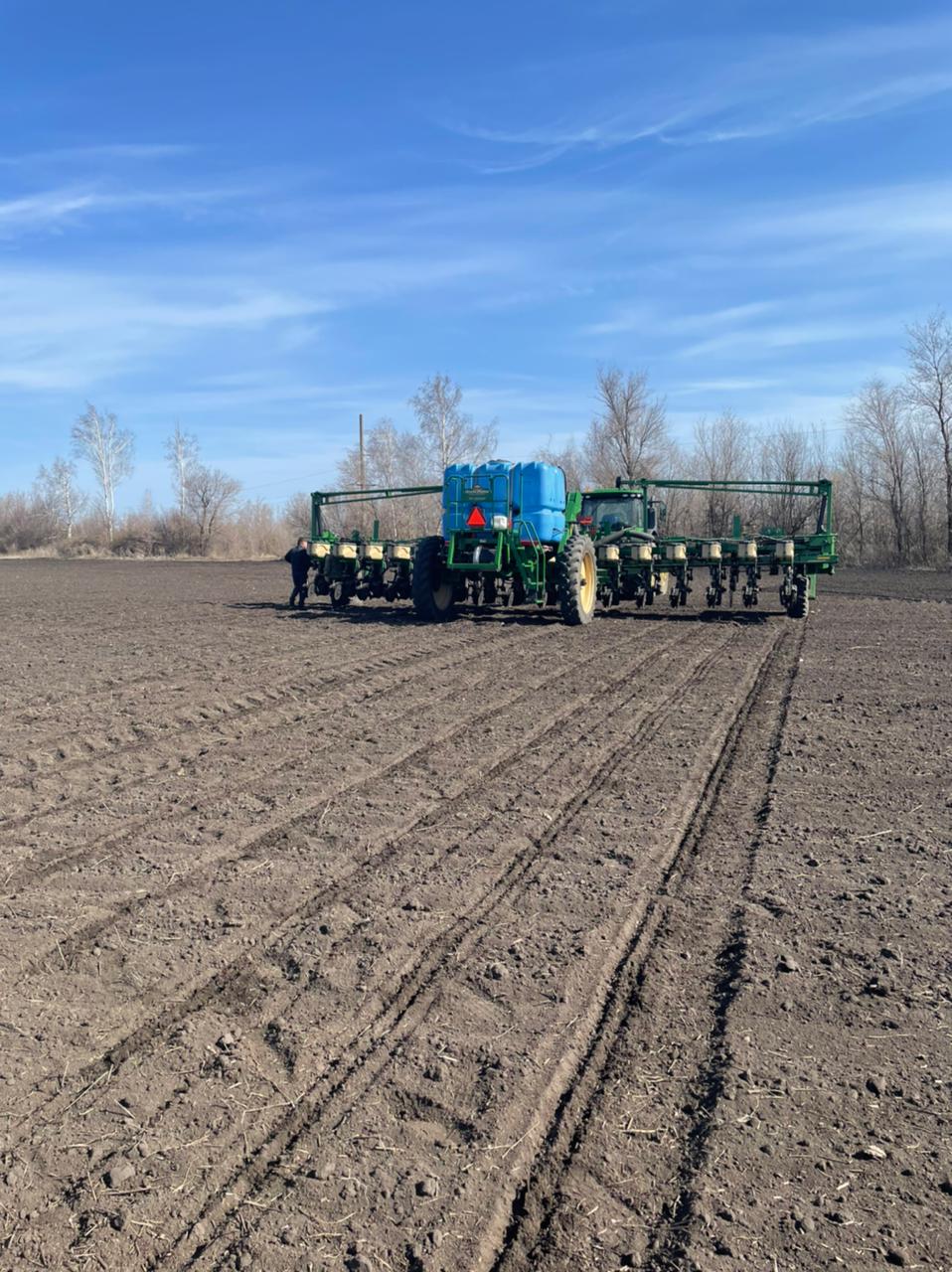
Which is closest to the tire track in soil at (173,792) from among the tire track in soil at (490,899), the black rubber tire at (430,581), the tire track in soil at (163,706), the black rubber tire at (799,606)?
the tire track in soil at (163,706)

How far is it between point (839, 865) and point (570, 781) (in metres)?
2.10

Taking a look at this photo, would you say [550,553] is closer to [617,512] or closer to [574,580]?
[574,580]

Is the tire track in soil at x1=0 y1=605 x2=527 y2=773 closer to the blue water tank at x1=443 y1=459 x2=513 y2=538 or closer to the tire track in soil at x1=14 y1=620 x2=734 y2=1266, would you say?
the tire track in soil at x1=14 y1=620 x2=734 y2=1266

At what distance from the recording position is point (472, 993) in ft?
13.0

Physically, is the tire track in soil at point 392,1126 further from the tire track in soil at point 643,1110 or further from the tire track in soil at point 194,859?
the tire track in soil at point 194,859

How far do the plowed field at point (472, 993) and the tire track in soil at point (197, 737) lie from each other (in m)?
0.05

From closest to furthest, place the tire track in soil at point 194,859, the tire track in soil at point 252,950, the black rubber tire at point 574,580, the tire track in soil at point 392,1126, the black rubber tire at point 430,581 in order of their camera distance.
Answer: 1. the tire track in soil at point 392,1126
2. the tire track in soil at point 252,950
3. the tire track in soil at point 194,859
4. the black rubber tire at point 574,580
5. the black rubber tire at point 430,581

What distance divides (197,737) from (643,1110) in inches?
225

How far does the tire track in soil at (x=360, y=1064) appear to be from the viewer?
2.71 meters

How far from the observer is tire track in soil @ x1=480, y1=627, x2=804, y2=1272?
105 inches

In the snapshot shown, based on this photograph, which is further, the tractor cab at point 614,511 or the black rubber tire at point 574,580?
the tractor cab at point 614,511

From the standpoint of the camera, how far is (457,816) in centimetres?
623

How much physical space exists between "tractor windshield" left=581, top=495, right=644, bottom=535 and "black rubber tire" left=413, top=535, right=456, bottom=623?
4.48 m

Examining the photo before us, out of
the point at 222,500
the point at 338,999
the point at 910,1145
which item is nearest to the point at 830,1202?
the point at 910,1145
